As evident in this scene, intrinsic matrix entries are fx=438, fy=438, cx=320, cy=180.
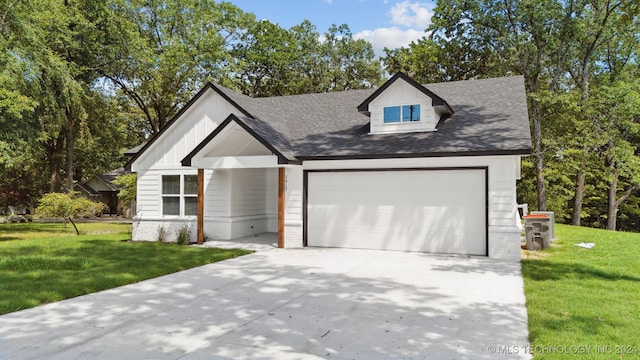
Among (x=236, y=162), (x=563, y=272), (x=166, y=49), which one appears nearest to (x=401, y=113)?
(x=236, y=162)

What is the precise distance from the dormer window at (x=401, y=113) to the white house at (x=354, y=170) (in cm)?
3

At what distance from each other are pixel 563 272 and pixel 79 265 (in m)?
10.8

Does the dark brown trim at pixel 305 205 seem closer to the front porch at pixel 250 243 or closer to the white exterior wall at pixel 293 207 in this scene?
the white exterior wall at pixel 293 207

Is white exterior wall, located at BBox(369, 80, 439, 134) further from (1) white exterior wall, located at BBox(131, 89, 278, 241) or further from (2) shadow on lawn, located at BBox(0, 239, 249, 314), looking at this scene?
→ (2) shadow on lawn, located at BBox(0, 239, 249, 314)

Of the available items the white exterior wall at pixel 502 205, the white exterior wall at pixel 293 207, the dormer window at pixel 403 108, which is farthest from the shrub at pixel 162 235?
the white exterior wall at pixel 502 205

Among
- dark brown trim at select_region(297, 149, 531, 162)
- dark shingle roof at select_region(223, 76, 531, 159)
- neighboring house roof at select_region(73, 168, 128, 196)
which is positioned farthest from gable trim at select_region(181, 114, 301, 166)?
neighboring house roof at select_region(73, 168, 128, 196)

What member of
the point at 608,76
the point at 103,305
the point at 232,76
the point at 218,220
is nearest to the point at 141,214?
the point at 218,220

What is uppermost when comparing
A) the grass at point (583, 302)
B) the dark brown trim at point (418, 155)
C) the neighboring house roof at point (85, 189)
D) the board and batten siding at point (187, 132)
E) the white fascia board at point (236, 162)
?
the board and batten siding at point (187, 132)

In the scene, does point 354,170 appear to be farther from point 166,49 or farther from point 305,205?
point 166,49

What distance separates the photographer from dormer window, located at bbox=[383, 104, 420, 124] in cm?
1366

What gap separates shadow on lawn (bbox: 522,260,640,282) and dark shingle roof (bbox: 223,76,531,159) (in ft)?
9.18

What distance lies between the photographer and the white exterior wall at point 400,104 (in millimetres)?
13429

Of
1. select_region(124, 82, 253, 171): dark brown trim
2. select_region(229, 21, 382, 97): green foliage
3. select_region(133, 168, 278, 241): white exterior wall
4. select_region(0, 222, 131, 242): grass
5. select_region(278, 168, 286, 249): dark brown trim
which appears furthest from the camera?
select_region(229, 21, 382, 97): green foliage

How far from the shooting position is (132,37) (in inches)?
1000
